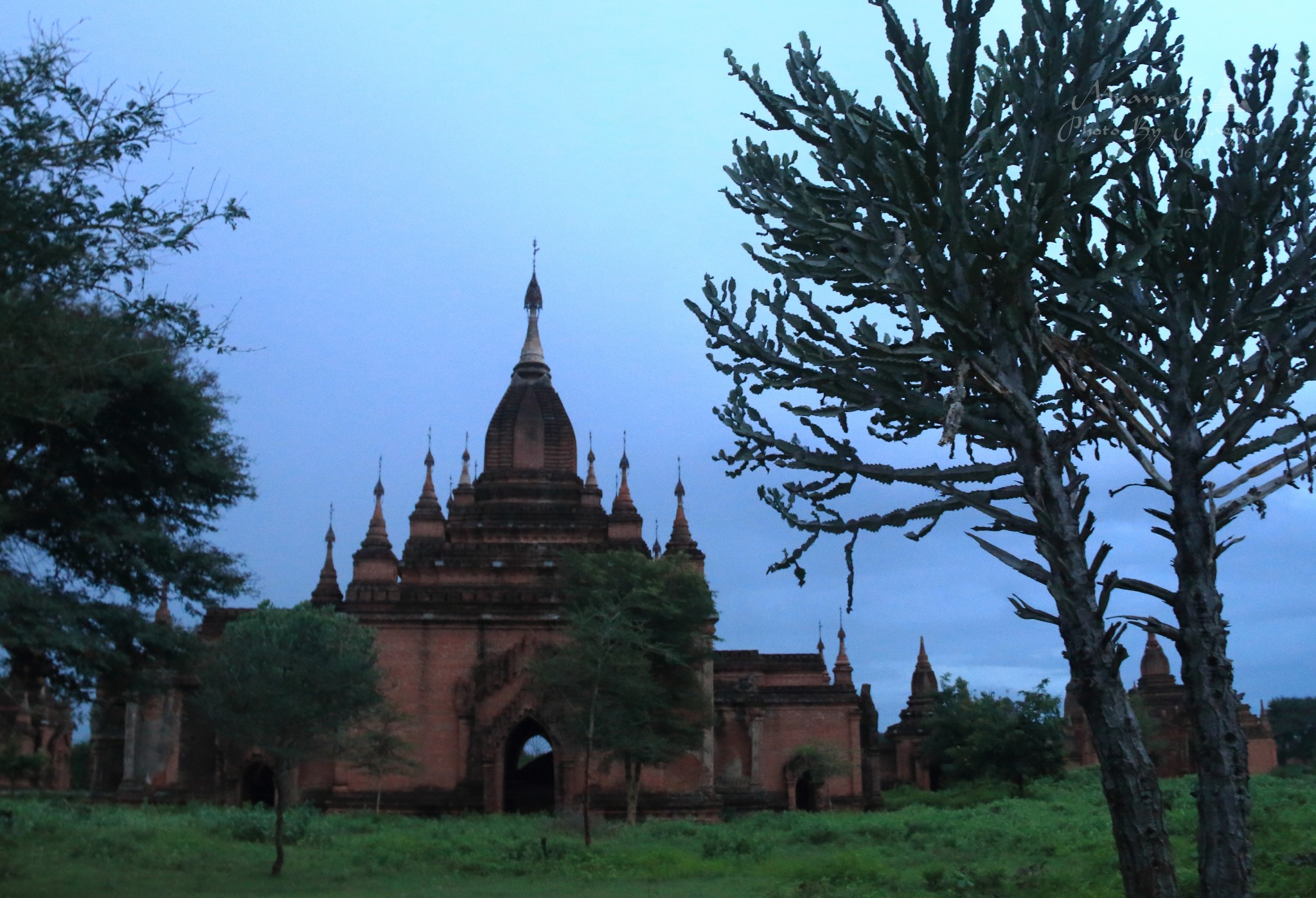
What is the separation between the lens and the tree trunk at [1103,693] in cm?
829

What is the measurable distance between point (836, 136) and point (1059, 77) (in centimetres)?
163

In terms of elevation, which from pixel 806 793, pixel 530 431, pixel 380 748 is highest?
pixel 530 431

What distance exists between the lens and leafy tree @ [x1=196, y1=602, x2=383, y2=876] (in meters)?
21.5

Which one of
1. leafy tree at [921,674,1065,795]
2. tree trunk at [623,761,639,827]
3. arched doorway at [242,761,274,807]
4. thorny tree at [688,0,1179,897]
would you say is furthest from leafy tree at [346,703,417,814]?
thorny tree at [688,0,1179,897]

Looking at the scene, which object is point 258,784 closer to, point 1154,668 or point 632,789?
point 632,789

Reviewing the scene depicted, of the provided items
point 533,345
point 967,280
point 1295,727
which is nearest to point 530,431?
point 533,345

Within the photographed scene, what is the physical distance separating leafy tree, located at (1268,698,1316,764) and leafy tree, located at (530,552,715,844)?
43498 mm

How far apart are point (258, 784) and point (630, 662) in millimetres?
15073

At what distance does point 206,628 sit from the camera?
1391 inches

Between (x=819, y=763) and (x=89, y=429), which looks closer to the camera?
(x=89, y=429)

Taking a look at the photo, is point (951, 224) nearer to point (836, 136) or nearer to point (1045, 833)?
point (836, 136)

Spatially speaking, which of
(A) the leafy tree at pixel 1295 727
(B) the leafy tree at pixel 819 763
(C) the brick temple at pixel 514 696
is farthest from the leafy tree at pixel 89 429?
(A) the leafy tree at pixel 1295 727

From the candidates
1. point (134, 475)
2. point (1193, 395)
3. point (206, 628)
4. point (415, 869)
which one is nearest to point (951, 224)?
point (1193, 395)

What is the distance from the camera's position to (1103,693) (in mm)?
8453
